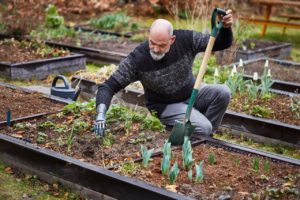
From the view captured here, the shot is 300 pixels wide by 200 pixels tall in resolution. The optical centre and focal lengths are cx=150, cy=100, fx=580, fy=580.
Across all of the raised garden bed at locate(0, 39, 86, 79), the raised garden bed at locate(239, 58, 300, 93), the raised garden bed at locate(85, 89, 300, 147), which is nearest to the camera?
the raised garden bed at locate(85, 89, 300, 147)

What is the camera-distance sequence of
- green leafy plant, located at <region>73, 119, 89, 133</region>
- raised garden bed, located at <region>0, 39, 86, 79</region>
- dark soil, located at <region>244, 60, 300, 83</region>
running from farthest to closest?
dark soil, located at <region>244, 60, 300, 83</region> < raised garden bed, located at <region>0, 39, 86, 79</region> < green leafy plant, located at <region>73, 119, 89, 133</region>

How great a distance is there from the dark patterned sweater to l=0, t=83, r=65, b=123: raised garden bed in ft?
3.55

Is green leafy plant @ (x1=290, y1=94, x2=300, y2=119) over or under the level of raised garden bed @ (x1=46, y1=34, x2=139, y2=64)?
under

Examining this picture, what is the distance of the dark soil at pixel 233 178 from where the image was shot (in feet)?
13.2

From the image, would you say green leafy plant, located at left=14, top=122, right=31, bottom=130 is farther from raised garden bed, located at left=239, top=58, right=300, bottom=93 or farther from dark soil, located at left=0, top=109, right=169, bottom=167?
raised garden bed, located at left=239, top=58, right=300, bottom=93

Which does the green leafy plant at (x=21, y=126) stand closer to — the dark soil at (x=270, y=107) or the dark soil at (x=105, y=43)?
the dark soil at (x=270, y=107)

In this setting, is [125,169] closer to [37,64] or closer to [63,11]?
[37,64]

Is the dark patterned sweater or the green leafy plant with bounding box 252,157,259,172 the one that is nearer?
the green leafy plant with bounding box 252,157,259,172

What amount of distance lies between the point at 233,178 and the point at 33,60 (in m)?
4.77

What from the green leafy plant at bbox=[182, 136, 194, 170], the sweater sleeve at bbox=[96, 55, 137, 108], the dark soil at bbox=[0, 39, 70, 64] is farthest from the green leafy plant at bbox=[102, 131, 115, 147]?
the dark soil at bbox=[0, 39, 70, 64]

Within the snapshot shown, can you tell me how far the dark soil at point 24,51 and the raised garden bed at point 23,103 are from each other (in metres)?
1.70

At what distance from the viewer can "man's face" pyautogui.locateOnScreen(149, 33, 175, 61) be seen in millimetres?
4852

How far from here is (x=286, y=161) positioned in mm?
4617

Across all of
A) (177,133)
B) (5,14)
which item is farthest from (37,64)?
(177,133)
